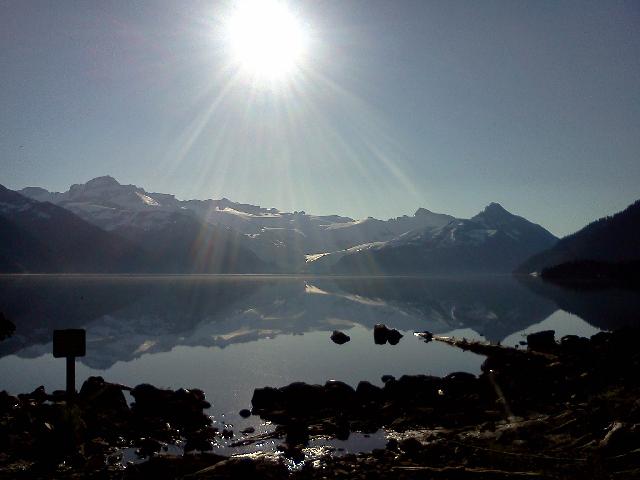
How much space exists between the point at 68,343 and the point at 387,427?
588 inches

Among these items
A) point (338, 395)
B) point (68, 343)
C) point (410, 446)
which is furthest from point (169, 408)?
point (410, 446)

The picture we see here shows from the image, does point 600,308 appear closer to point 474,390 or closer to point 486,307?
point 486,307

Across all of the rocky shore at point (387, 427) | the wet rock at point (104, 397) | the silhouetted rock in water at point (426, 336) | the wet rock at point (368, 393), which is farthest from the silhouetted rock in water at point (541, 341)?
the wet rock at point (104, 397)

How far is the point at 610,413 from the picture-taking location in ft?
58.2

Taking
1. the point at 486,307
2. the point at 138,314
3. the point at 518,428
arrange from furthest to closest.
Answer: the point at 486,307 → the point at 138,314 → the point at 518,428

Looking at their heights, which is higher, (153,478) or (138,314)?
(138,314)

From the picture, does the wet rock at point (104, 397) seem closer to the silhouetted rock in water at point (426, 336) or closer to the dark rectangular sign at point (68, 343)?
the dark rectangular sign at point (68, 343)

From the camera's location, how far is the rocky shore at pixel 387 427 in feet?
51.0

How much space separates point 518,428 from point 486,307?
8457 cm

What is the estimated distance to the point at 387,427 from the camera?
877 inches

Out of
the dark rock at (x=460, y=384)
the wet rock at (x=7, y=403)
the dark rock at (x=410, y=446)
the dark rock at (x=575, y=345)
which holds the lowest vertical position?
the dark rock at (x=410, y=446)

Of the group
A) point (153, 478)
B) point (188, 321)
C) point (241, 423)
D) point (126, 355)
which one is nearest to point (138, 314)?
point (188, 321)

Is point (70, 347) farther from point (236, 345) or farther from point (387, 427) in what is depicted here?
point (236, 345)

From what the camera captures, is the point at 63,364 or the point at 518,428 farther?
the point at 63,364
